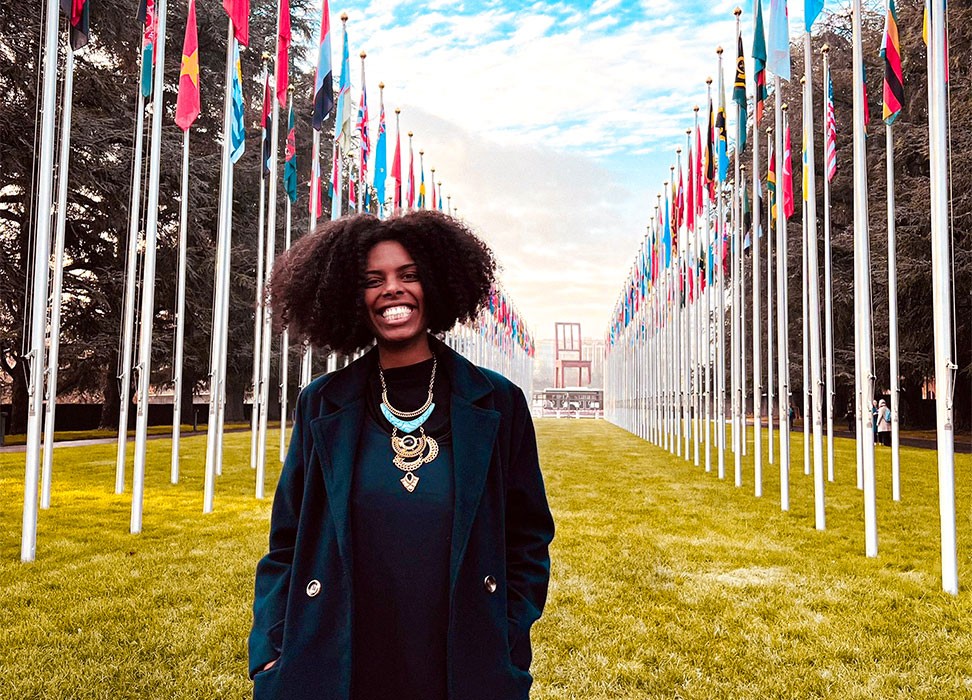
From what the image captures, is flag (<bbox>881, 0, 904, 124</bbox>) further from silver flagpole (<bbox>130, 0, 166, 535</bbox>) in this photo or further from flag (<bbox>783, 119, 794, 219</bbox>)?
silver flagpole (<bbox>130, 0, 166, 535</bbox>)

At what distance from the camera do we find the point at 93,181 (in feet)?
65.1

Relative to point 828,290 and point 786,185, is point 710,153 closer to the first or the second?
point 786,185

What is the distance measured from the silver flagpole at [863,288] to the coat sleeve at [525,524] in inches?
260

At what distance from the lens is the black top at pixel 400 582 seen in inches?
83.1

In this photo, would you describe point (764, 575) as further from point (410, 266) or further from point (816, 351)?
point (410, 266)

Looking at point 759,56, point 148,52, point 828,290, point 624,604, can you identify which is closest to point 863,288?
point 759,56

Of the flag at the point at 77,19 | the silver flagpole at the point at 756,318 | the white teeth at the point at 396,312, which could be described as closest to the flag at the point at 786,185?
the silver flagpole at the point at 756,318

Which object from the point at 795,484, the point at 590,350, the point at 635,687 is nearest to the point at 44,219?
the point at 635,687

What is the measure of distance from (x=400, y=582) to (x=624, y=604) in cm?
460

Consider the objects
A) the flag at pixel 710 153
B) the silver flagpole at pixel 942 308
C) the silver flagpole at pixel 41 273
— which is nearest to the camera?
the silver flagpole at pixel 942 308

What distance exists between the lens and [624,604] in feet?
20.8

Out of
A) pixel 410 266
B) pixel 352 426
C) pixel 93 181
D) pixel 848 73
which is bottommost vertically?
pixel 352 426

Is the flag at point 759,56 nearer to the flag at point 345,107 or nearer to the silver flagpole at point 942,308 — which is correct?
the silver flagpole at point 942,308

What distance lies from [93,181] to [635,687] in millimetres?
19081
